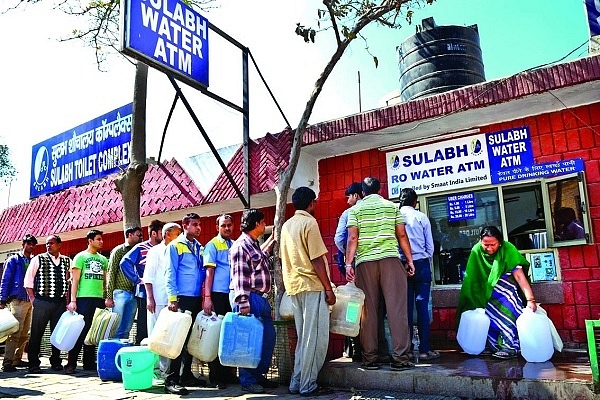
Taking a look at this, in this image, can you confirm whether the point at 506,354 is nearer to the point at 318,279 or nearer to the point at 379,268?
the point at 379,268

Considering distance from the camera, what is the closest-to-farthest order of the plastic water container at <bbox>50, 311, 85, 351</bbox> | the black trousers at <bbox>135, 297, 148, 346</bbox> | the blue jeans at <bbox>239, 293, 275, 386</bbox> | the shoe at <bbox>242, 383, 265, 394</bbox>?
the shoe at <bbox>242, 383, 265, 394</bbox> → the blue jeans at <bbox>239, 293, 275, 386</bbox> → the black trousers at <bbox>135, 297, 148, 346</bbox> → the plastic water container at <bbox>50, 311, 85, 351</bbox>

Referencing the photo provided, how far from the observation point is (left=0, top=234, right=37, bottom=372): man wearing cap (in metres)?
6.82

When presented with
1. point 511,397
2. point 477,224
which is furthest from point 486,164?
point 511,397

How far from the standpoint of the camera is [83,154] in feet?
34.8

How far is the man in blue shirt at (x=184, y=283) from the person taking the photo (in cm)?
465

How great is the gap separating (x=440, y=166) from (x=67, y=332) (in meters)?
5.19

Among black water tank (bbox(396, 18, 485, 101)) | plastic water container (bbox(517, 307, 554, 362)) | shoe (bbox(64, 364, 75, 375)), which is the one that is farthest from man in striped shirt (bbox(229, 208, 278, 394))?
black water tank (bbox(396, 18, 485, 101))

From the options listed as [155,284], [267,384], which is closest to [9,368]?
[155,284]

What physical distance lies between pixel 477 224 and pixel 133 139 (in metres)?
5.63

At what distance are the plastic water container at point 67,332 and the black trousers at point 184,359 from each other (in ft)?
6.66

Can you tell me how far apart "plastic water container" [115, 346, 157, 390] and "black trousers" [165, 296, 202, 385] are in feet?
0.69

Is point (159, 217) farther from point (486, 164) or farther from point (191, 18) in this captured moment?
point (486, 164)

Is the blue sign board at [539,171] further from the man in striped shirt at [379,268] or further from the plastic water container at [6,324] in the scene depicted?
the plastic water container at [6,324]

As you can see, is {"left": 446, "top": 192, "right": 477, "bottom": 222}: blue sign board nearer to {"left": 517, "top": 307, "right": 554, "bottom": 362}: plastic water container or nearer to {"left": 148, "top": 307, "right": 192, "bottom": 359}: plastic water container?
{"left": 517, "top": 307, "right": 554, "bottom": 362}: plastic water container
